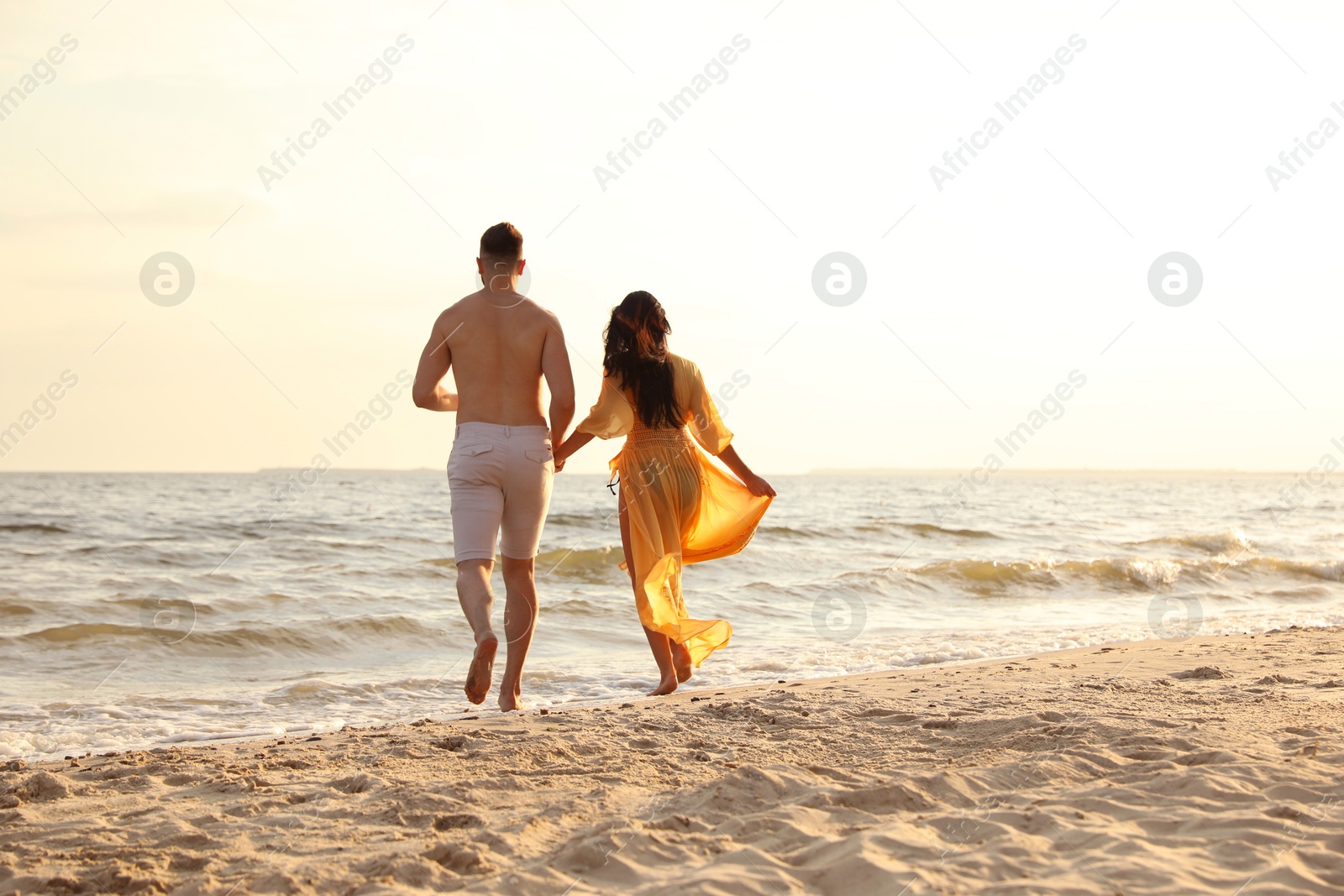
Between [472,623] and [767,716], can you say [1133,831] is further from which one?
[472,623]

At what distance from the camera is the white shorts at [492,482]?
14.9 ft

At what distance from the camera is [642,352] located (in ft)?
17.0

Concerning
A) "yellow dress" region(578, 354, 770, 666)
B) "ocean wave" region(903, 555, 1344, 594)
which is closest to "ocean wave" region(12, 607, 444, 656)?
"yellow dress" region(578, 354, 770, 666)

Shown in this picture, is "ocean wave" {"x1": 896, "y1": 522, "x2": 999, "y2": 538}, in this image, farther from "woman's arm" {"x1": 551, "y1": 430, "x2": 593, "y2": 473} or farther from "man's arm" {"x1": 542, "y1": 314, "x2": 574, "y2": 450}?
"man's arm" {"x1": 542, "y1": 314, "x2": 574, "y2": 450}

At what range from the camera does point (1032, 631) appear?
8.79 metres

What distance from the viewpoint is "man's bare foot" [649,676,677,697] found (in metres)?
5.45

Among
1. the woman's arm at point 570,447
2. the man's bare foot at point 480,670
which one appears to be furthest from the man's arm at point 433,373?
the man's bare foot at point 480,670

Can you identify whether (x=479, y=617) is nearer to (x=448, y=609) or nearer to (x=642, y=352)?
(x=642, y=352)

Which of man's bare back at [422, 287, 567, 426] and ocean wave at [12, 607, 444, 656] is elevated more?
man's bare back at [422, 287, 567, 426]

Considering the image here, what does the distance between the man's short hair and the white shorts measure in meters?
0.80

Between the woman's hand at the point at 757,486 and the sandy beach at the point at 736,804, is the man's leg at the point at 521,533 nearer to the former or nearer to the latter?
the sandy beach at the point at 736,804

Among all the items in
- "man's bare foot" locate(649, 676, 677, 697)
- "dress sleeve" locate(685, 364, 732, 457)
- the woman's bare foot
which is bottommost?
"man's bare foot" locate(649, 676, 677, 697)

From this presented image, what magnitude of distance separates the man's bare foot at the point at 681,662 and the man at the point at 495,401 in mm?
1215

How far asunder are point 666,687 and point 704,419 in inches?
58.6
